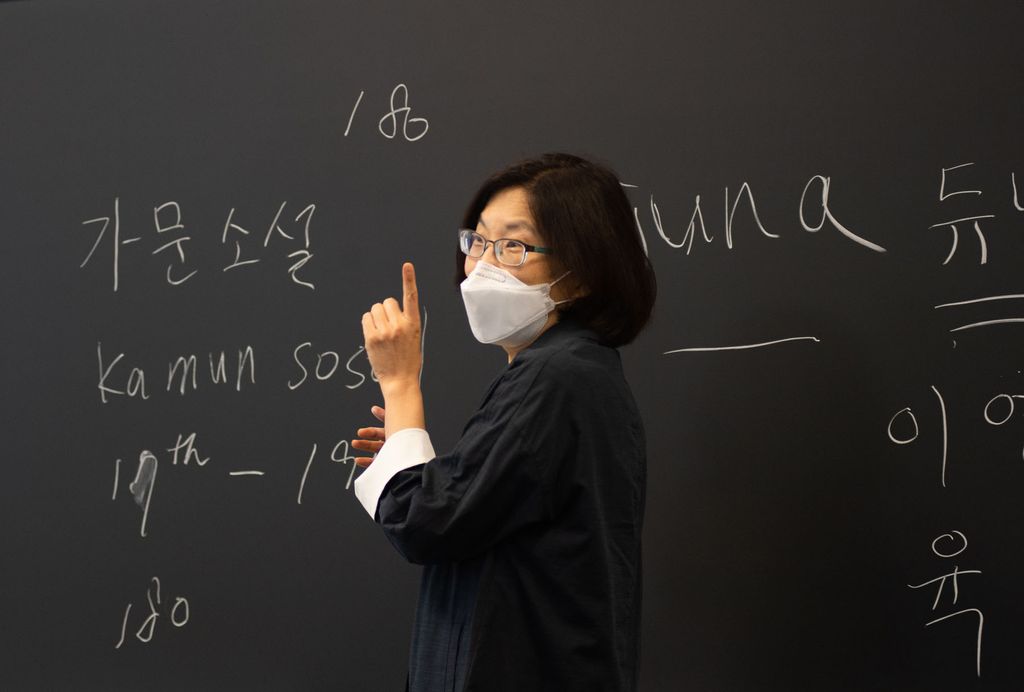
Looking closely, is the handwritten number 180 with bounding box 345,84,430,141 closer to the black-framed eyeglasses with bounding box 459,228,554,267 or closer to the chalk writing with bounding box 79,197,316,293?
the chalk writing with bounding box 79,197,316,293

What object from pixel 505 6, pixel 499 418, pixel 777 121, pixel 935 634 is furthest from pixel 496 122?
pixel 935 634

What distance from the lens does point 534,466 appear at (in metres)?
1.07

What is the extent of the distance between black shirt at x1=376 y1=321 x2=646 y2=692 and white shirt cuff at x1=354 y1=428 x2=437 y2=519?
1cm

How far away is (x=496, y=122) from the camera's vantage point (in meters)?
1.89

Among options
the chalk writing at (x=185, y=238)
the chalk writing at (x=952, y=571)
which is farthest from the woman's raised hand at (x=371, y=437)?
the chalk writing at (x=952, y=571)

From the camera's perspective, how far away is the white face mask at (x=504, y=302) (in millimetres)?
1216

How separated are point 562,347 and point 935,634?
1.05 m

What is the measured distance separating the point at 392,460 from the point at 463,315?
0.77 metres

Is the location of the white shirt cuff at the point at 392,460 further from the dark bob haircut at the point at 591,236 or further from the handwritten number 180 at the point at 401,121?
the handwritten number 180 at the point at 401,121

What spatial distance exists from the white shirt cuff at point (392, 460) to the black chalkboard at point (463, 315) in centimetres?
71

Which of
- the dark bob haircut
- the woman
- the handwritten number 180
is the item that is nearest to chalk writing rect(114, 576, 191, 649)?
the woman

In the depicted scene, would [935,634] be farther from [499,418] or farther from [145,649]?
[145,649]

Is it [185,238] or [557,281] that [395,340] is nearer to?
[557,281]

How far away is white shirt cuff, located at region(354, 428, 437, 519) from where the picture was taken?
3.76 ft
